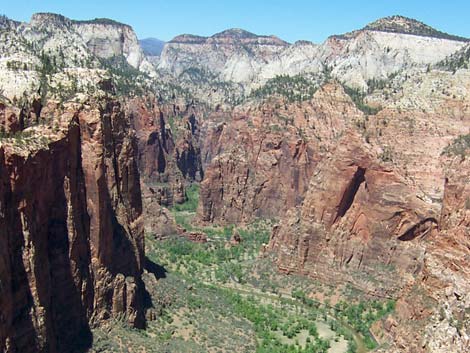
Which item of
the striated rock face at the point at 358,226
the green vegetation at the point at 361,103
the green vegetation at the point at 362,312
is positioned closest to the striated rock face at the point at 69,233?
the green vegetation at the point at 362,312

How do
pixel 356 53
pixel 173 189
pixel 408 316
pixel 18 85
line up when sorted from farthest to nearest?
pixel 356 53 → pixel 173 189 → pixel 18 85 → pixel 408 316

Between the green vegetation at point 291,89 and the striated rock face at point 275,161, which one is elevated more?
the green vegetation at point 291,89

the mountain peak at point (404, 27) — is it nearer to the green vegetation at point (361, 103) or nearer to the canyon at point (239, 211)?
the canyon at point (239, 211)

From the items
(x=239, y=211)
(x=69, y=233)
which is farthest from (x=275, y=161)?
(x=69, y=233)

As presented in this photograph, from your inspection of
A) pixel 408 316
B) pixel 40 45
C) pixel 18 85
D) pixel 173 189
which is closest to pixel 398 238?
pixel 408 316

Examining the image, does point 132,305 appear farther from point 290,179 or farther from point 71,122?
point 290,179

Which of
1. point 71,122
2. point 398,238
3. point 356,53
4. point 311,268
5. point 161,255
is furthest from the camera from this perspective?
point 356,53
